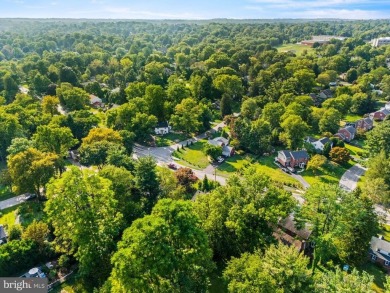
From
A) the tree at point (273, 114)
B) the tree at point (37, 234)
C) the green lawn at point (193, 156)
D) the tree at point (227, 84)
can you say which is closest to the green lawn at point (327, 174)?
the tree at point (273, 114)

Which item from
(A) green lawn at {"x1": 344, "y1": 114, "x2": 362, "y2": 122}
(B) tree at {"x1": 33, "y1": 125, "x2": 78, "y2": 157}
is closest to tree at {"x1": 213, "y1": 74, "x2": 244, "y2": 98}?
(A) green lawn at {"x1": 344, "y1": 114, "x2": 362, "y2": 122}

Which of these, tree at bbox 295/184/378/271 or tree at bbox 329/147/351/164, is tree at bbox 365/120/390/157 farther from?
tree at bbox 295/184/378/271

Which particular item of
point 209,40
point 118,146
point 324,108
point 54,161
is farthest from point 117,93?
point 209,40

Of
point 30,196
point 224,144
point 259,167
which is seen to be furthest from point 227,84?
point 30,196

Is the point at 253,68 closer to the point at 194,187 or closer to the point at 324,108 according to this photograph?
the point at 324,108

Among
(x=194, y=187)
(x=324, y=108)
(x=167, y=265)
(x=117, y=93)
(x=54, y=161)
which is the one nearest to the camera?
(x=167, y=265)

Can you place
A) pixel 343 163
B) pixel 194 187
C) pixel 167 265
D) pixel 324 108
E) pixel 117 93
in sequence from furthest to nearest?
pixel 117 93 → pixel 324 108 → pixel 343 163 → pixel 194 187 → pixel 167 265

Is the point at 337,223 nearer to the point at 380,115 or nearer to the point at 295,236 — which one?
the point at 295,236
